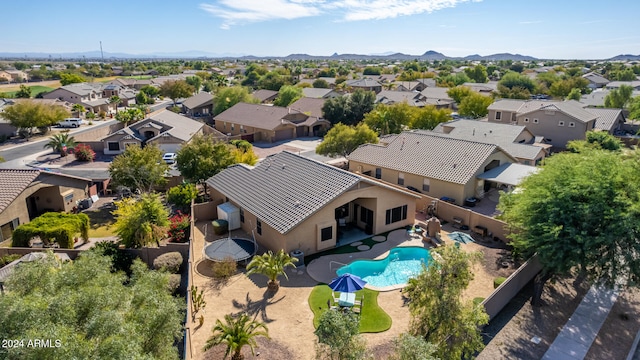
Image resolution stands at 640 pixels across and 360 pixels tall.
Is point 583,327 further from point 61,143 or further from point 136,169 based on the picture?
point 61,143

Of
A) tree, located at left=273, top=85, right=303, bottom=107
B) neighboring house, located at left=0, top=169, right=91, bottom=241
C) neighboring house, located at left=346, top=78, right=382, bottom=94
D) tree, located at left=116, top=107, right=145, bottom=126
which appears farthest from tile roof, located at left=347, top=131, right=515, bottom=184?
neighboring house, located at left=346, top=78, right=382, bottom=94

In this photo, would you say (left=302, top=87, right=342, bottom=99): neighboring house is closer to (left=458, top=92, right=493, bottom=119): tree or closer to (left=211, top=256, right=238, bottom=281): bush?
(left=458, top=92, right=493, bottom=119): tree

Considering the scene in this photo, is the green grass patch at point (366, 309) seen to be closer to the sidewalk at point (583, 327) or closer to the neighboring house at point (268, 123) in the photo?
the sidewalk at point (583, 327)

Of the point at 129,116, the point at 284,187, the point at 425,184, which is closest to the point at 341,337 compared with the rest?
the point at 284,187

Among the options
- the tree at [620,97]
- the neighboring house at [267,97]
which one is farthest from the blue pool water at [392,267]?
the neighboring house at [267,97]

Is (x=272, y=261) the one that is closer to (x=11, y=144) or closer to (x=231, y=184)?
(x=231, y=184)

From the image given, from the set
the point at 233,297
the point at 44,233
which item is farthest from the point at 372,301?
the point at 44,233
